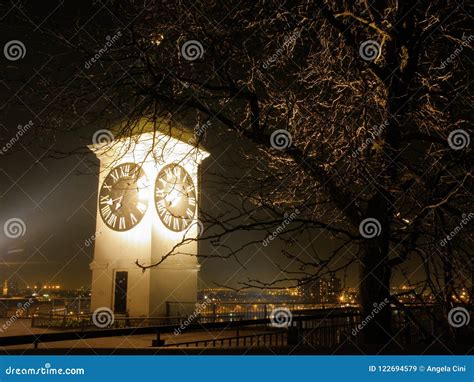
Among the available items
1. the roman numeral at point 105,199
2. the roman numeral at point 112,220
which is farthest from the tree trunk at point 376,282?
the roman numeral at point 112,220

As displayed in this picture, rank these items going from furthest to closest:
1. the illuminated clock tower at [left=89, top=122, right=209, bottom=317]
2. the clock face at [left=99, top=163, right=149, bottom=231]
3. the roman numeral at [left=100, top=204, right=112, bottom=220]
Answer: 1. the roman numeral at [left=100, top=204, right=112, bottom=220]
2. the clock face at [left=99, top=163, right=149, bottom=231]
3. the illuminated clock tower at [left=89, top=122, right=209, bottom=317]

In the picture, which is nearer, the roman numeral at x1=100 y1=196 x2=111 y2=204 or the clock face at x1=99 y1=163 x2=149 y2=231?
the clock face at x1=99 y1=163 x2=149 y2=231

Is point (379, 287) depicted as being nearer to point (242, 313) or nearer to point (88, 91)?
point (88, 91)

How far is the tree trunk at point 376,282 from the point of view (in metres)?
4.36

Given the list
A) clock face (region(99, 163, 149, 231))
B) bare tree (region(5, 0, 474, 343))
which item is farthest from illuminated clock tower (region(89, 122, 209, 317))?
bare tree (region(5, 0, 474, 343))

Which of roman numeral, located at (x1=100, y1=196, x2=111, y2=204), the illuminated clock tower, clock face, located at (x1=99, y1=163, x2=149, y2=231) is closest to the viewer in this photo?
the illuminated clock tower

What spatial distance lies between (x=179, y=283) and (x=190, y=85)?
40.3ft

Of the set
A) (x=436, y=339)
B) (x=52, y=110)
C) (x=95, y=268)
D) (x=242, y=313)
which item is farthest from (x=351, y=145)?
(x=95, y=268)

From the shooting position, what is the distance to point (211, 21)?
4.59 m

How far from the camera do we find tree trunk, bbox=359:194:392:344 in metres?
4.36

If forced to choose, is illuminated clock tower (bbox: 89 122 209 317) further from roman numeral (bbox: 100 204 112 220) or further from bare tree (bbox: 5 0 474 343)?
bare tree (bbox: 5 0 474 343)

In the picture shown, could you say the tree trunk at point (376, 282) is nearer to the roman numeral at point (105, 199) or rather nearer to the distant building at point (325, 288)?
the distant building at point (325, 288)

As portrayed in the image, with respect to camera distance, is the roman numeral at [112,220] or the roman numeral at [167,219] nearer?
the roman numeral at [167,219]

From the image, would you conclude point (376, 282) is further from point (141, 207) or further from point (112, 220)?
point (112, 220)
